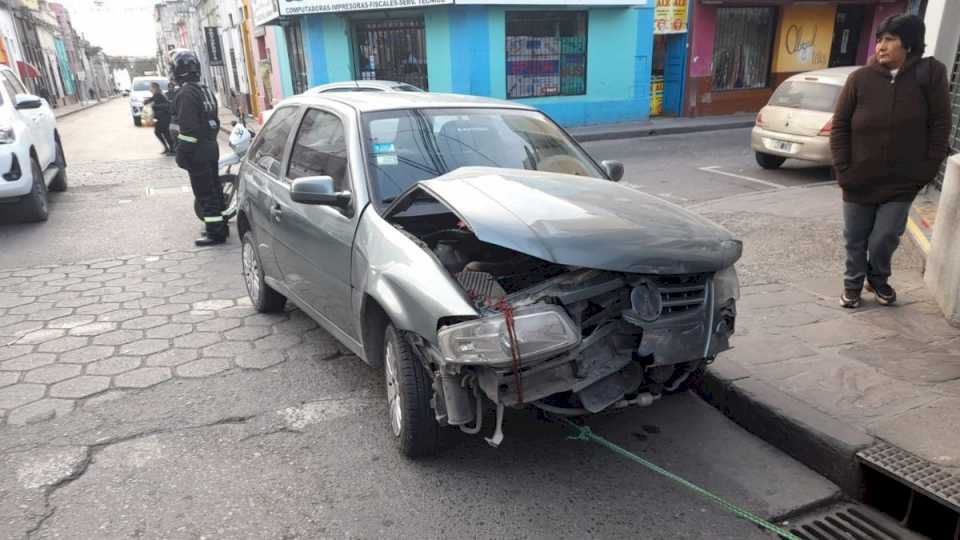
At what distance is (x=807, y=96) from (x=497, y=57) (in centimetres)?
804

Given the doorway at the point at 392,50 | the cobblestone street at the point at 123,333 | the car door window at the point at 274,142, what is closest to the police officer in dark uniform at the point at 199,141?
the cobblestone street at the point at 123,333

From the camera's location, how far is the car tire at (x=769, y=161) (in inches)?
442

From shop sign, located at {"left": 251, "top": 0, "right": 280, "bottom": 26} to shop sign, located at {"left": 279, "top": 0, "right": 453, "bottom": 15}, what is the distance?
17.7 inches

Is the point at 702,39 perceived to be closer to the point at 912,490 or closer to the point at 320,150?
the point at 320,150

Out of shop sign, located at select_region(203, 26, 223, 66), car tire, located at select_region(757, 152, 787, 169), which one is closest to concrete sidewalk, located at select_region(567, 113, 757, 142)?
car tire, located at select_region(757, 152, 787, 169)

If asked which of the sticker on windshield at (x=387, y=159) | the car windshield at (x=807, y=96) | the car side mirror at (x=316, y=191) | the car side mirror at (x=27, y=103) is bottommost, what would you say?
the car windshield at (x=807, y=96)

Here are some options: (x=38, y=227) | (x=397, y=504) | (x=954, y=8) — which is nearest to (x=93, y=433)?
(x=397, y=504)

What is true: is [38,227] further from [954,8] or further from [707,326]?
[954,8]

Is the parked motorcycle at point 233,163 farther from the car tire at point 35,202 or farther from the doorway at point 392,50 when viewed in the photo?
the doorway at point 392,50

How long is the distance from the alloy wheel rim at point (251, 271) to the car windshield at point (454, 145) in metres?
1.94

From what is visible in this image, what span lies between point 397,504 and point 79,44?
82586 mm

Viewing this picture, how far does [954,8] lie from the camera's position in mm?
6617

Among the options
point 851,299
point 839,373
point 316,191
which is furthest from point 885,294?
point 316,191

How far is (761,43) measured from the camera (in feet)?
65.1
